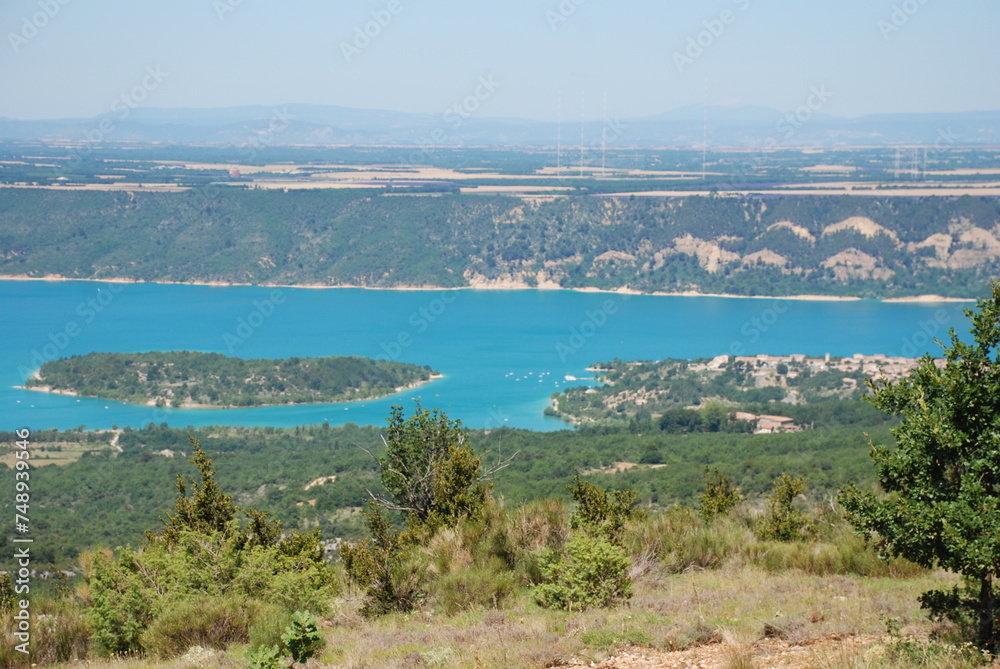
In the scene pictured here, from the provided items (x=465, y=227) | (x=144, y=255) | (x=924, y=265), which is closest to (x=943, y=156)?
(x=924, y=265)

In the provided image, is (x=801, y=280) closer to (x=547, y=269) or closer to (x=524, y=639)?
(x=547, y=269)

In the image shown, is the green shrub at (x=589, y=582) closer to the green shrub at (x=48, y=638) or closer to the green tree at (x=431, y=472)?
the green tree at (x=431, y=472)

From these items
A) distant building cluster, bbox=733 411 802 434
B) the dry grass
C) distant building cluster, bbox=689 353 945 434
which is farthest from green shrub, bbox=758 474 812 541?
distant building cluster, bbox=689 353 945 434

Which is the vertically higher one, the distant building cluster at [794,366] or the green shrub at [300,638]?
the green shrub at [300,638]

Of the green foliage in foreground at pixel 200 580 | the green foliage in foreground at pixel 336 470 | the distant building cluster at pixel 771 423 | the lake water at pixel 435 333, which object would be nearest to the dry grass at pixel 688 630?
the green foliage in foreground at pixel 200 580

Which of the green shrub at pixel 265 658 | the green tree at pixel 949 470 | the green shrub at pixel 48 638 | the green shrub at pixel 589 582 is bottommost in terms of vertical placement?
the green shrub at pixel 48 638

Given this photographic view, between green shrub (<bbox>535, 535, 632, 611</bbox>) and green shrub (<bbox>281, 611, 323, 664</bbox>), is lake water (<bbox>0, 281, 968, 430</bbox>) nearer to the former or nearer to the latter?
green shrub (<bbox>535, 535, 632, 611</bbox>)
